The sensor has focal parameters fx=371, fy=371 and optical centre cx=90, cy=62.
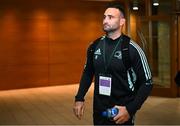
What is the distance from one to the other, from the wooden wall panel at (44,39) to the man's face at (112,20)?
9.16m

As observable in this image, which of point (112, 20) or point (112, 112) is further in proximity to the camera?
point (112, 20)

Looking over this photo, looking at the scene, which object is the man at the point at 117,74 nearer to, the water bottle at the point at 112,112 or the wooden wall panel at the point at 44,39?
the water bottle at the point at 112,112

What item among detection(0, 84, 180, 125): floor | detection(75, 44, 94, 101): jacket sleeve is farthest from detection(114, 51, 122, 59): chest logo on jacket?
detection(0, 84, 180, 125): floor

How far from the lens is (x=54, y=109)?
8.30 metres

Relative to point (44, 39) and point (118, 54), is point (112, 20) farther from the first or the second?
point (44, 39)

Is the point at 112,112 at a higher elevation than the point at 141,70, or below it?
below

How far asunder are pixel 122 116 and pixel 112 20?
69 centimetres

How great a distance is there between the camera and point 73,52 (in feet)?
41.5

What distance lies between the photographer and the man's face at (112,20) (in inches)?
105

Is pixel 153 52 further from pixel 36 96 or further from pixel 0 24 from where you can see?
pixel 0 24

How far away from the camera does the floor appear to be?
23.2 ft

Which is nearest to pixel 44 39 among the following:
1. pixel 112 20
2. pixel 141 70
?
pixel 112 20

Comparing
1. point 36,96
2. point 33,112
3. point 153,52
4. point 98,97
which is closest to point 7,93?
point 36,96

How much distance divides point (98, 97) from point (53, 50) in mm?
9646
